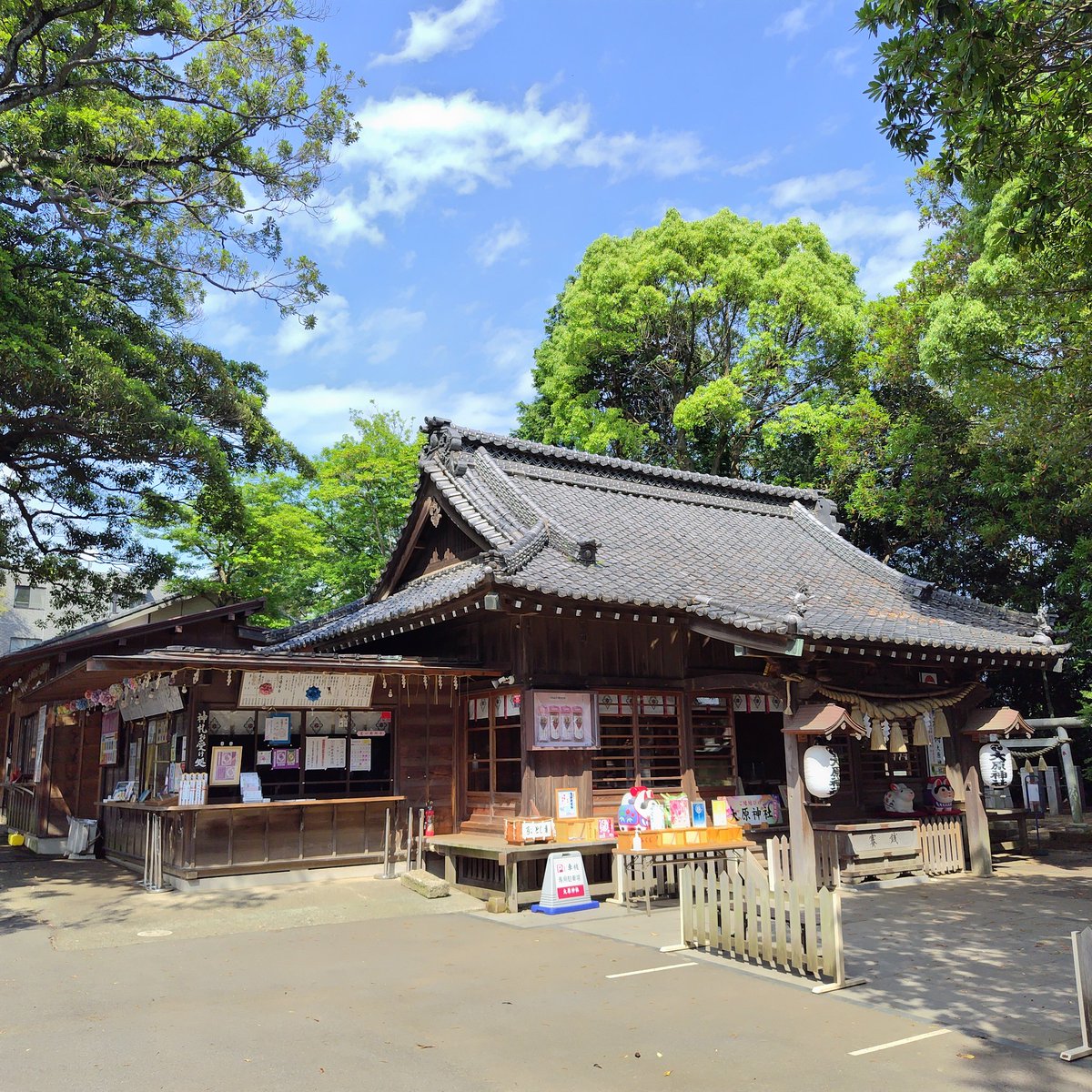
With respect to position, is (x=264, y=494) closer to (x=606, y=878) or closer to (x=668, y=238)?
(x=668, y=238)

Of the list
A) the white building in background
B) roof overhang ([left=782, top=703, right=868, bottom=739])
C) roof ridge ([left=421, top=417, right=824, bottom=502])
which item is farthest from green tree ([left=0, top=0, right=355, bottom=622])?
the white building in background

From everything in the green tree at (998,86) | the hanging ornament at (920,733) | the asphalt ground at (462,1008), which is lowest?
the asphalt ground at (462,1008)

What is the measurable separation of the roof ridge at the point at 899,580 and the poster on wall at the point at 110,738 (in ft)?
49.7

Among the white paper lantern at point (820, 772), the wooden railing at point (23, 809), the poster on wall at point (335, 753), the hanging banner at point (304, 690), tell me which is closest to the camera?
the white paper lantern at point (820, 772)

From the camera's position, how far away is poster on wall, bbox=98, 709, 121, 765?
16297 mm

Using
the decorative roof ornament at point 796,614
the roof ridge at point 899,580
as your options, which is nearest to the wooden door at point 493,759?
the decorative roof ornament at point 796,614

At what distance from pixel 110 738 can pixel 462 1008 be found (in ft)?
40.0

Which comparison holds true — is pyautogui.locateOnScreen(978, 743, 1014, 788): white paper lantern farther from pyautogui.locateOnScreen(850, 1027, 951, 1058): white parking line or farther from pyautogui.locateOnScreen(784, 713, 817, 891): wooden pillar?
pyautogui.locateOnScreen(850, 1027, 951, 1058): white parking line

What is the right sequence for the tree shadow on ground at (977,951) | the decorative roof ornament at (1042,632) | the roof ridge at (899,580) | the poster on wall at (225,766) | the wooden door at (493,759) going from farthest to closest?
1. the roof ridge at (899,580)
2. the decorative roof ornament at (1042,632)
3. the wooden door at (493,759)
4. the poster on wall at (225,766)
5. the tree shadow on ground at (977,951)

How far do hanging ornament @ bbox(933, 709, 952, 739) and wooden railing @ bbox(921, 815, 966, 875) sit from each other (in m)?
1.37

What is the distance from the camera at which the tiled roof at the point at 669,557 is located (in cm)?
1220

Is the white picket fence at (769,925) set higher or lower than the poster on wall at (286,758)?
lower

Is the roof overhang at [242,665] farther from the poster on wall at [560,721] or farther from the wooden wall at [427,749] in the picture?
the poster on wall at [560,721]

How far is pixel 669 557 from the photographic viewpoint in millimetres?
15445
